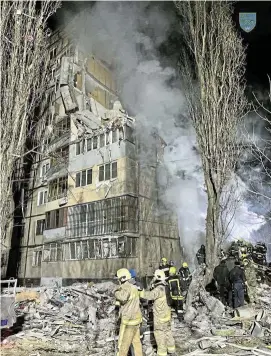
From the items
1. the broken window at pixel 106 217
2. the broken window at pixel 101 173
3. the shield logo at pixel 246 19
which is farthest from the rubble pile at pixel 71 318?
the shield logo at pixel 246 19

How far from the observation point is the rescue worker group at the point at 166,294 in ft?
12.9

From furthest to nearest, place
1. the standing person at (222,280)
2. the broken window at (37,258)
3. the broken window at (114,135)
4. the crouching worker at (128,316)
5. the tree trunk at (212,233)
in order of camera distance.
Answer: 1. the broken window at (37,258)
2. the broken window at (114,135)
3. the tree trunk at (212,233)
4. the standing person at (222,280)
5. the crouching worker at (128,316)

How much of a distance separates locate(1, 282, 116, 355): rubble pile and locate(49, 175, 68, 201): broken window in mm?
3626

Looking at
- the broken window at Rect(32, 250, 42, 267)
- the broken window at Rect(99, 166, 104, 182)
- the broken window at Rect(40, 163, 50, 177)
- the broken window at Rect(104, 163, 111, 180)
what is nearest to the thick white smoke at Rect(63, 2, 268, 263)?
the broken window at Rect(104, 163, 111, 180)

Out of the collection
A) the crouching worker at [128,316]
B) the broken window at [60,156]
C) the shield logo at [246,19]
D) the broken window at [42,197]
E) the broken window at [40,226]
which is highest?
the shield logo at [246,19]

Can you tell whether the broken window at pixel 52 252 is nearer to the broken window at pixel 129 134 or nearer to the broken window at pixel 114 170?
the broken window at pixel 114 170

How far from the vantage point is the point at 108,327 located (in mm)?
5996

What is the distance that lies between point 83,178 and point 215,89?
5581 millimetres

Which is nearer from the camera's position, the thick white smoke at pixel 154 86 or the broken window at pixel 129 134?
the broken window at pixel 129 134

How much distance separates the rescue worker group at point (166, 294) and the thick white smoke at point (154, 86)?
256cm

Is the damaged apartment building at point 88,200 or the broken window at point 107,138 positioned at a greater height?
the broken window at point 107,138

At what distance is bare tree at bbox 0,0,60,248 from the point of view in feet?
25.0

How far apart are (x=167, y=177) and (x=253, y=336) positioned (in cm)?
751

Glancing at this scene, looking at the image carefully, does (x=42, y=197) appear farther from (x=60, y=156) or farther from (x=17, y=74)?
(x=17, y=74)
